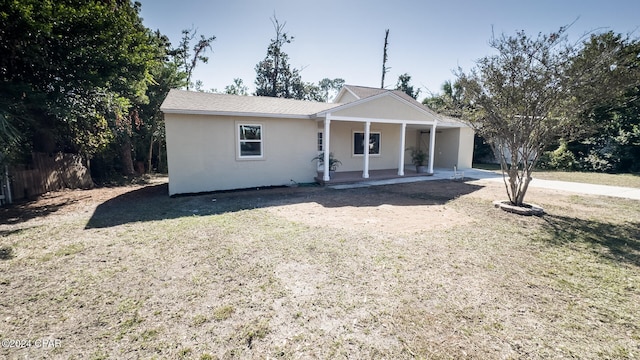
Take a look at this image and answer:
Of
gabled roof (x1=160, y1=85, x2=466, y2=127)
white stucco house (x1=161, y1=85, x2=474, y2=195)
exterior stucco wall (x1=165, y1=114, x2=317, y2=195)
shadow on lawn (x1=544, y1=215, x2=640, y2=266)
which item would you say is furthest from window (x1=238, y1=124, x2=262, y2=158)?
shadow on lawn (x1=544, y1=215, x2=640, y2=266)

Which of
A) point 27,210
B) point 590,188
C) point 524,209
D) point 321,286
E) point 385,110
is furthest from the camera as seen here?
point 385,110

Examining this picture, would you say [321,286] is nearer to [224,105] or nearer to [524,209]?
[524,209]

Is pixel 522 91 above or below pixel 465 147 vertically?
above

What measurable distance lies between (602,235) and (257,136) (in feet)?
32.5

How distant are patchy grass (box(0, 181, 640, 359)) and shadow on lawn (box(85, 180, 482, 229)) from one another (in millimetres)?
305

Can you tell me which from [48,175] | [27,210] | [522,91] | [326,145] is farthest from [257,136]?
[522,91]

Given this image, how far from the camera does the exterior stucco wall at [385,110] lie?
1145 centimetres

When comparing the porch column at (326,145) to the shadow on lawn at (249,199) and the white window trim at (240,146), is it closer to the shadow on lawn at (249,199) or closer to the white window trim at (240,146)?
the shadow on lawn at (249,199)

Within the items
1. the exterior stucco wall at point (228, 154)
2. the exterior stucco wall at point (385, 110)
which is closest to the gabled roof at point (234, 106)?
the exterior stucco wall at point (385, 110)

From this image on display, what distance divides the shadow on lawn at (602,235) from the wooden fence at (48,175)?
47.1 ft

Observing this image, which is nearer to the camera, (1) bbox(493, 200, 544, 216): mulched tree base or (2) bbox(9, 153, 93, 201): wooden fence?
(1) bbox(493, 200, 544, 216): mulched tree base

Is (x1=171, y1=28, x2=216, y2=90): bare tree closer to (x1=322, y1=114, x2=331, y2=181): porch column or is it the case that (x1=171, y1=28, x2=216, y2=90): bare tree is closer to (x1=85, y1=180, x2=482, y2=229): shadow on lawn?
(x1=85, y1=180, x2=482, y2=229): shadow on lawn

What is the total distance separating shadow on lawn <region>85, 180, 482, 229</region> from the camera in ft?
23.1

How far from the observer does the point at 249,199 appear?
8789mm
